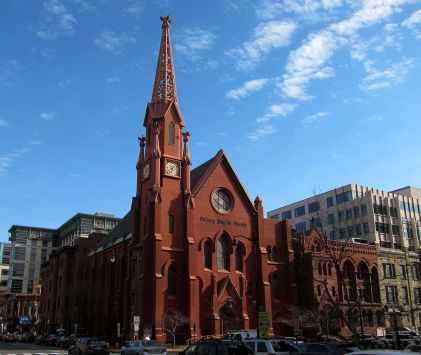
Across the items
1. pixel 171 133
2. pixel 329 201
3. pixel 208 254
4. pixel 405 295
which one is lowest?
pixel 405 295

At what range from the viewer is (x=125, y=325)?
57.8m

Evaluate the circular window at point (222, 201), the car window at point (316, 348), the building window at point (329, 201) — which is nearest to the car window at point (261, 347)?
the car window at point (316, 348)

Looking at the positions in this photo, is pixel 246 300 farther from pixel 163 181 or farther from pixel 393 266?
pixel 393 266

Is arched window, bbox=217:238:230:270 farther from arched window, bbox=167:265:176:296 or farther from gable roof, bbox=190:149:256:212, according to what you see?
gable roof, bbox=190:149:256:212

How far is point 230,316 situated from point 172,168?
734 inches

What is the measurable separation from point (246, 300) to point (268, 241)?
8.91m

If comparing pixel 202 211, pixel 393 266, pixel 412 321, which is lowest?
pixel 412 321

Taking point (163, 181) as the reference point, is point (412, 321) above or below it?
below

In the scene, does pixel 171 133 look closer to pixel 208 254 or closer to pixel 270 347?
pixel 208 254

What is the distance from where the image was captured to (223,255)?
59812mm

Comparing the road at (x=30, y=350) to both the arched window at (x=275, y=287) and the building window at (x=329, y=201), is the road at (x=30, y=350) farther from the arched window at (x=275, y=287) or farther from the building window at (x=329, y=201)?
the building window at (x=329, y=201)

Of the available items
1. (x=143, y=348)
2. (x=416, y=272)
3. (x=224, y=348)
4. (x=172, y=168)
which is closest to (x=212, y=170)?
(x=172, y=168)

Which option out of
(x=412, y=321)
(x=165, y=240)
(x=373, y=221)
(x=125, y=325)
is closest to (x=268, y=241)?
(x=165, y=240)

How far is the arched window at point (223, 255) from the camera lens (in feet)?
194
